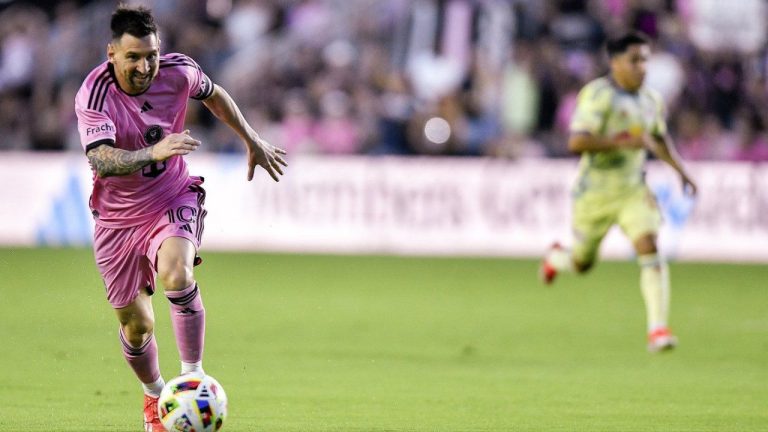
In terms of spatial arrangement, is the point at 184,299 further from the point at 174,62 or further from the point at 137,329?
the point at 174,62

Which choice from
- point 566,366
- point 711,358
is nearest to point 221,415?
point 566,366

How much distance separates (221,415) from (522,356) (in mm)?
4231

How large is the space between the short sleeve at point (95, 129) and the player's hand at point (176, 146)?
432mm

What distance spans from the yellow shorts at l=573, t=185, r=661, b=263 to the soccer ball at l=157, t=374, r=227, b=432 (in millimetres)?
4980

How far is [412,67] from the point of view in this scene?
71.8 feet

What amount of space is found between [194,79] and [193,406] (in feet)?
5.97

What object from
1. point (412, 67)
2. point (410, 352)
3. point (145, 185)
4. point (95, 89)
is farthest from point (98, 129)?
point (412, 67)

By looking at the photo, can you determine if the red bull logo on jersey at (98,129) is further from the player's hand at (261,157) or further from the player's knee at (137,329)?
the player's knee at (137,329)

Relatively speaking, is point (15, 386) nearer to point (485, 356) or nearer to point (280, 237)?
point (485, 356)

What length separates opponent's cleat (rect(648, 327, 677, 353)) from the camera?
10098 mm

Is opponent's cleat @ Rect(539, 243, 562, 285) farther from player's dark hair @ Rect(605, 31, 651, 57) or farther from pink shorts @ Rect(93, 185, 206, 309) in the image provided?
pink shorts @ Rect(93, 185, 206, 309)

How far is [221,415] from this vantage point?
6.73 m

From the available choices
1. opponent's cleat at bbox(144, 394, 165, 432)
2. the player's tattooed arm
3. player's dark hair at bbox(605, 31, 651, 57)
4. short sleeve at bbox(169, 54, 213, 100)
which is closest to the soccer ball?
opponent's cleat at bbox(144, 394, 165, 432)

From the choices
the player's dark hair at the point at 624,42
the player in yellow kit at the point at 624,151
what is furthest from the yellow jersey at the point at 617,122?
the player's dark hair at the point at 624,42
